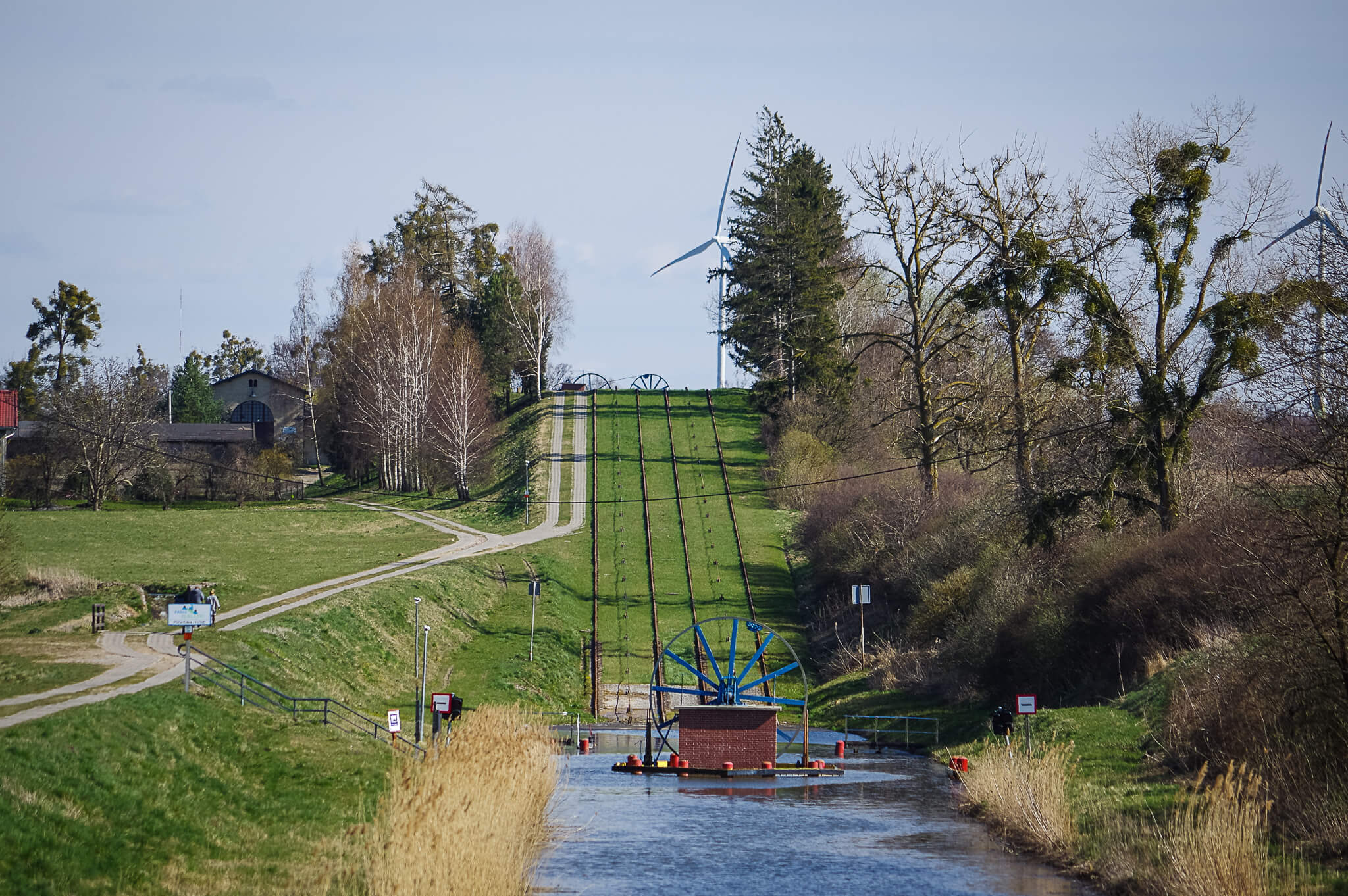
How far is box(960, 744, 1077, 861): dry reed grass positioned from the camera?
23.7 meters

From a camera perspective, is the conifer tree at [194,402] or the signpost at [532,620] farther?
the conifer tree at [194,402]

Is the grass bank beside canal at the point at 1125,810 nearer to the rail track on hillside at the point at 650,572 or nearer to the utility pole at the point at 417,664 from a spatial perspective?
the rail track on hillside at the point at 650,572

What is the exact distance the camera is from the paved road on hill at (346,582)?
29156mm

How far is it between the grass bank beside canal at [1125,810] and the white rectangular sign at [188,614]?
60.1ft

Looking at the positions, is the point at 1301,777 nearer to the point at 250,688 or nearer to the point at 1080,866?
the point at 1080,866

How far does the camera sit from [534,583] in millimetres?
50688

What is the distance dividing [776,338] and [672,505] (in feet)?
67.3

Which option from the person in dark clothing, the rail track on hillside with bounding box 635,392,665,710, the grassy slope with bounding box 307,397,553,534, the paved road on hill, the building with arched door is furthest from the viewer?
the building with arched door

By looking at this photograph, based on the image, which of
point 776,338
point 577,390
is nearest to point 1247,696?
point 776,338

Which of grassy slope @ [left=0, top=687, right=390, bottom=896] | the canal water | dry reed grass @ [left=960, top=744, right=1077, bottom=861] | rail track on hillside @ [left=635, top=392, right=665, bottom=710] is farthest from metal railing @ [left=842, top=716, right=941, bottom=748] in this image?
grassy slope @ [left=0, top=687, right=390, bottom=896]

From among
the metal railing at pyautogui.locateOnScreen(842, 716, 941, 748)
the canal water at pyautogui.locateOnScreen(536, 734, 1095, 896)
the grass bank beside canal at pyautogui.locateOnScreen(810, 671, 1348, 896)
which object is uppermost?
the grass bank beside canal at pyautogui.locateOnScreen(810, 671, 1348, 896)

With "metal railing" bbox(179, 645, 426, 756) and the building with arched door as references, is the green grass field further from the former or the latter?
the building with arched door

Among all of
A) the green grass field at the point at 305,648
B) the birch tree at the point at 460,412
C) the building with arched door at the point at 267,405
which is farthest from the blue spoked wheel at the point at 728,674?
the building with arched door at the point at 267,405

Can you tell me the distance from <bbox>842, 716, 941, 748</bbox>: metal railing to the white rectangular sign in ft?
66.4
